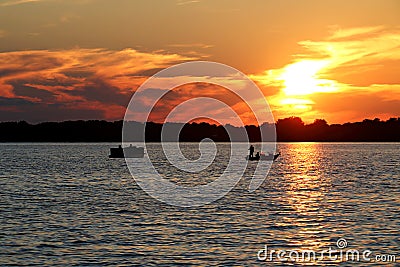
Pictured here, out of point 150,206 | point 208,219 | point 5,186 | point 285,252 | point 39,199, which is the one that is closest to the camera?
point 285,252

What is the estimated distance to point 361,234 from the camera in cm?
3953

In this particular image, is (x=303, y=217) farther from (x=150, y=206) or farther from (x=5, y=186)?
(x=5, y=186)

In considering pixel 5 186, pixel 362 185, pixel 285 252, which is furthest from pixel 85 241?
pixel 362 185

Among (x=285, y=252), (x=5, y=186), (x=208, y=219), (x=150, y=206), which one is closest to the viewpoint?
(x=285, y=252)

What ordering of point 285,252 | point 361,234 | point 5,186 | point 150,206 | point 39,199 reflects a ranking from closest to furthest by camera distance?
point 285,252, point 361,234, point 150,206, point 39,199, point 5,186

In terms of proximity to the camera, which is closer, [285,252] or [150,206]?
[285,252]

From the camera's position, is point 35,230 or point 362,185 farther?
point 362,185

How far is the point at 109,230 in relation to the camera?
4125cm

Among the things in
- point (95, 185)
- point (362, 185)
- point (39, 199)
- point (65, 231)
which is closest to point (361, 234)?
point (65, 231)

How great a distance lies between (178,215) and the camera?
162 feet

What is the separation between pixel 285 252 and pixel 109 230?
13192 mm

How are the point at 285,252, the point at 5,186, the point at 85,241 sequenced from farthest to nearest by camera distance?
the point at 5,186
the point at 85,241
the point at 285,252

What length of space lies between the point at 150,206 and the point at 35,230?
646 inches

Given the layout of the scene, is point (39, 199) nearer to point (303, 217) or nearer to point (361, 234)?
point (303, 217)
